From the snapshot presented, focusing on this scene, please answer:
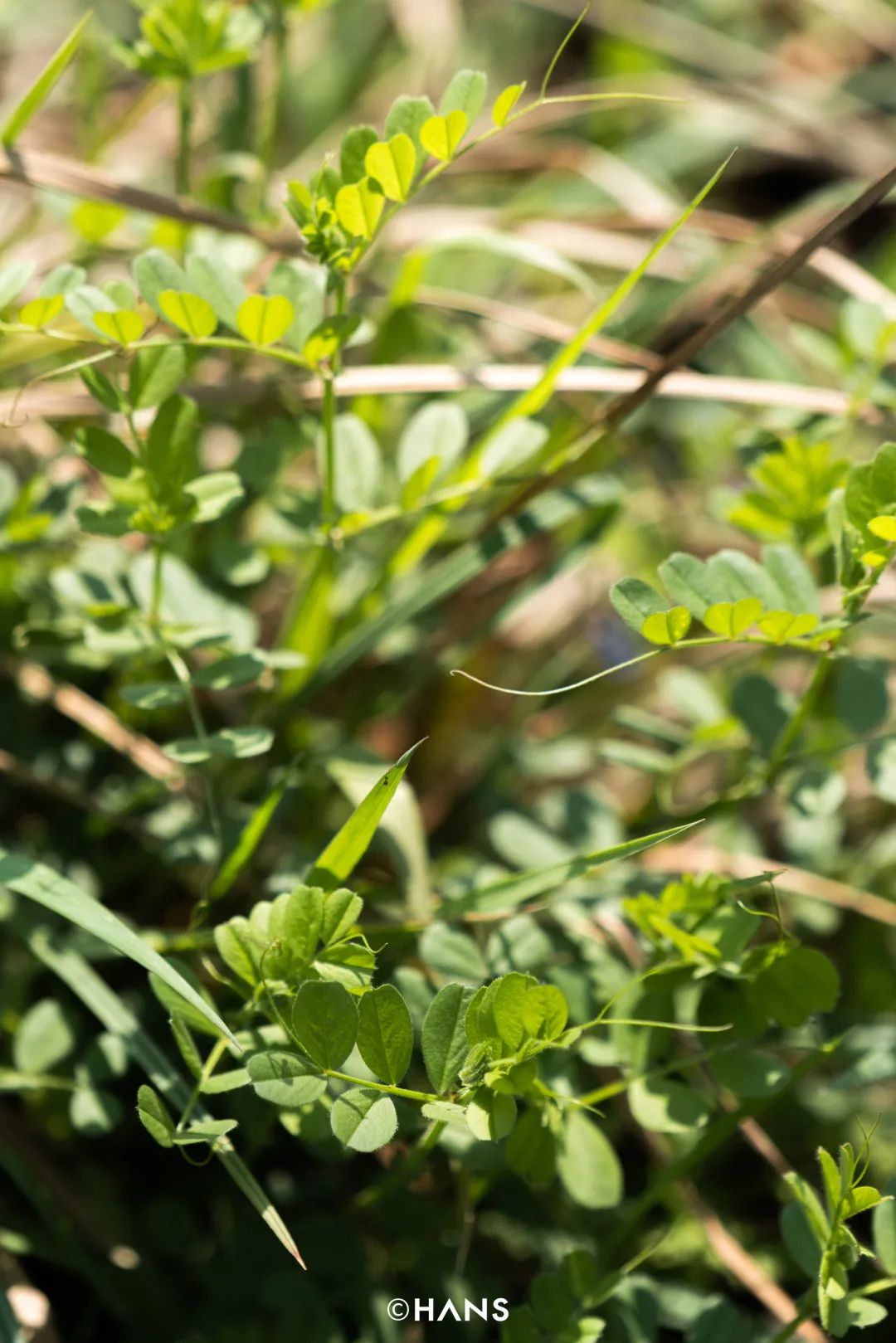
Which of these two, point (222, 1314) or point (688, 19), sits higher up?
point (688, 19)

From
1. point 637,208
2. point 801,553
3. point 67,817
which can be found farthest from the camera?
point 637,208

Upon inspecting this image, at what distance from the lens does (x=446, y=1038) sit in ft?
2.32

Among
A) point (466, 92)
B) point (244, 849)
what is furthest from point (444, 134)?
point (244, 849)

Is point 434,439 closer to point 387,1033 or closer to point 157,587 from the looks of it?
point 157,587

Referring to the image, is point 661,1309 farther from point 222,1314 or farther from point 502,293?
point 502,293

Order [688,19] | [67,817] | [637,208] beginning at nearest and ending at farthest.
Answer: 1. [67,817]
2. [637,208]
3. [688,19]

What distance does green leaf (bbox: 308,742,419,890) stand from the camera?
0.76m

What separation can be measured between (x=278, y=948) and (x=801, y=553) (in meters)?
0.52

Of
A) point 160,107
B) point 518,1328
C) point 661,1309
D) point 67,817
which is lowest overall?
point 661,1309

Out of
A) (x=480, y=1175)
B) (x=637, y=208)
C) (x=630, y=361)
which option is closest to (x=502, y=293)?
(x=637, y=208)

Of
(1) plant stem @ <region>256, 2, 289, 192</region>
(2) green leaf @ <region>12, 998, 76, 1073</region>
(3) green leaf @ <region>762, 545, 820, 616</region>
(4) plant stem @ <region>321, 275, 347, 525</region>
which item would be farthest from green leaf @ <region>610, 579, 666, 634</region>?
(1) plant stem @ <region>256, 2, 289, 192</region>

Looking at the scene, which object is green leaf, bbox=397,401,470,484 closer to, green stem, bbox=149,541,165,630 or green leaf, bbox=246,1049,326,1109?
green stem, bbox=149,541,165,630

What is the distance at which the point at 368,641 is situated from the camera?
1.00 m

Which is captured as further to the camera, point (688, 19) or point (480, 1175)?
point (688, 19)
